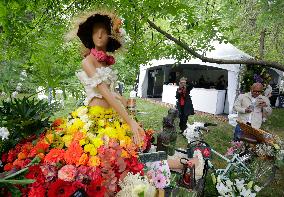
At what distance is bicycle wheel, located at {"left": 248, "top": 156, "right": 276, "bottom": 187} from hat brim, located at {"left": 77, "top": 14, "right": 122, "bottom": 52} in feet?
9.46

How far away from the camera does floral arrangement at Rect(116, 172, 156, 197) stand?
2744 mm

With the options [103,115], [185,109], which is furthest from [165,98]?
[103,115]

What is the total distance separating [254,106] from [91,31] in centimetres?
432

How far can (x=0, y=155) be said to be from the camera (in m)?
3.44

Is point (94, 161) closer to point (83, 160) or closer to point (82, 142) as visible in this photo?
point (83, 160)

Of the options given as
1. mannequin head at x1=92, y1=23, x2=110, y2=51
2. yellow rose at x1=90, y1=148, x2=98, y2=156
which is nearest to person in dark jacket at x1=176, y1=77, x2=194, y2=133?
mannequin head at x1=92, y1=23, x2=110, y2=51

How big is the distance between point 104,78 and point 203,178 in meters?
2.31

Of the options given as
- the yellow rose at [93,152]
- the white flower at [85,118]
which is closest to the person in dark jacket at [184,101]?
the white flower at [85,118]

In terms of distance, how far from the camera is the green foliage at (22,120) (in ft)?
11.7

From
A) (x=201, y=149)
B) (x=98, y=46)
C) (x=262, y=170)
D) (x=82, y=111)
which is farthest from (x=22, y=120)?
(x=262, y=170)

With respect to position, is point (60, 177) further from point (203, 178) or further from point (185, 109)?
point (185, 109)

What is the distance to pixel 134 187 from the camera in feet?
9.24

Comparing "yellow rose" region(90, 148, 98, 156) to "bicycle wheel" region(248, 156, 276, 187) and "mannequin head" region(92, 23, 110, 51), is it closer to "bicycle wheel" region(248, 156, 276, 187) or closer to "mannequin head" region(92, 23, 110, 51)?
"mannequin head" region(92, 23, 110, 51)

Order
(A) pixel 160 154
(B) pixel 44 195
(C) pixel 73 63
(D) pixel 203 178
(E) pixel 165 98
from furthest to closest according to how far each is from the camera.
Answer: (E) pixel 165 98 < (C) pixel 73 63 < (D) pixel 203 178 < (A) pixel 160 154 < (B) pixel 44 195
